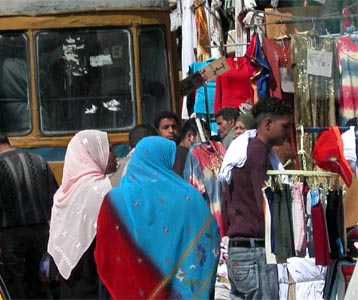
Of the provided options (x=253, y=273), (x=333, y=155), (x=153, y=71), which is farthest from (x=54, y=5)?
(x=253, y=273)

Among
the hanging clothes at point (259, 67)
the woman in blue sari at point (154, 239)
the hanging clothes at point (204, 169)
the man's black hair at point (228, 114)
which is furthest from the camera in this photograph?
the hanging clothes at point (259, 67)

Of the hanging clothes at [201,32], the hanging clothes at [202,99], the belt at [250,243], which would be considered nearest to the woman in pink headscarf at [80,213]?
the belt at [250,243]

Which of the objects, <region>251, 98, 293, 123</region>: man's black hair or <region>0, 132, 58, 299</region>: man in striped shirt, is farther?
<region>0, 132, 58, 299</region>: man in striped shirt

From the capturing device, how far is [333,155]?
7.38 metres

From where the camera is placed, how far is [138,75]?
35.8 feet

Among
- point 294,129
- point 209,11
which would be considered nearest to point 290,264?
point 294,129

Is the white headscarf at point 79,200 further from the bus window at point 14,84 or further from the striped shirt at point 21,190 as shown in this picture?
the bus window at point 14,84

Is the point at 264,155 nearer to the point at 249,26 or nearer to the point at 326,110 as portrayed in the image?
the point at 326,110

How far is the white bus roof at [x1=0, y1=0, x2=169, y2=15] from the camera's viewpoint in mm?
10750

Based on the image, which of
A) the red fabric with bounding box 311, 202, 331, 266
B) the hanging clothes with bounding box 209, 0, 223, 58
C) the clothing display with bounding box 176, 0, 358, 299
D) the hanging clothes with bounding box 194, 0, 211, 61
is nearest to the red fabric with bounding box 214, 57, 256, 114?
the clothing display with bounding box 176, 0, 358, 299

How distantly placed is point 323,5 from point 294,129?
4.52 feet

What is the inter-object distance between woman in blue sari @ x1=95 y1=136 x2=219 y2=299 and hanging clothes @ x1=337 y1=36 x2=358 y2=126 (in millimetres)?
6306

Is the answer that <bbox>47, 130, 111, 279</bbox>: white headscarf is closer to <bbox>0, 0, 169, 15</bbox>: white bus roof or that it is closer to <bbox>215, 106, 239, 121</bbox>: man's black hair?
<bbox>0, 0, 169, 15</bbox>: white bus roof

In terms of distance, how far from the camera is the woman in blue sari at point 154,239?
19.1 feet
